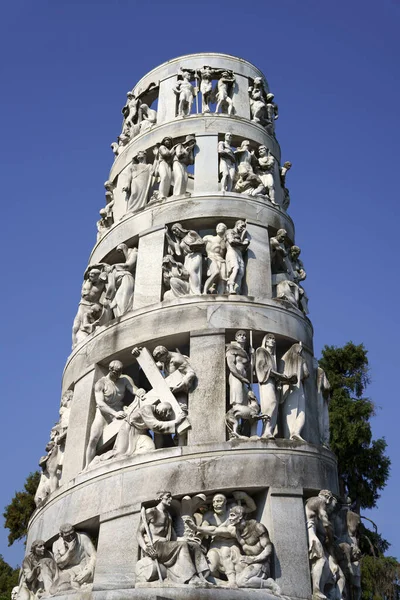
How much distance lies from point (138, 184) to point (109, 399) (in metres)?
5.39

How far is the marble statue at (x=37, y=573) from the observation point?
37.0 ft

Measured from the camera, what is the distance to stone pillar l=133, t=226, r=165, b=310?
13.3 meters

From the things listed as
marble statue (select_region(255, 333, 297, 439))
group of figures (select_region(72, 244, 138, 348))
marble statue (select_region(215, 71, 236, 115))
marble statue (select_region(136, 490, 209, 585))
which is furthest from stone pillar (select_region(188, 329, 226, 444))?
marble statue (select_region(215, 71, 236, 115))

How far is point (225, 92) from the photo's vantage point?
55.9 feet

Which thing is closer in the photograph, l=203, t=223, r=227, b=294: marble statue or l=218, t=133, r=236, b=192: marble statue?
l=203, t=223, r=227, b=294: marble statue

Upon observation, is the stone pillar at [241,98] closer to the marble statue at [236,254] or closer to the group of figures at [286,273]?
the group of figures at [286,273]

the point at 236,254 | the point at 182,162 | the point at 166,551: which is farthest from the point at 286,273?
the point at 166,551

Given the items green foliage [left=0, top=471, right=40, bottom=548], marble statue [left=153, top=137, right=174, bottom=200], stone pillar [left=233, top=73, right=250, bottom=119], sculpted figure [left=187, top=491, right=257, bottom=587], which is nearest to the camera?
sculpted figure [left=187, top=491, right=257, bottom=587]

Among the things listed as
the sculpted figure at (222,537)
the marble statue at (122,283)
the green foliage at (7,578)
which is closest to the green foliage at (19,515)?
the green foliage at (7,578)

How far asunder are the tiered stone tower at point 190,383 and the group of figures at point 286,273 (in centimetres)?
4

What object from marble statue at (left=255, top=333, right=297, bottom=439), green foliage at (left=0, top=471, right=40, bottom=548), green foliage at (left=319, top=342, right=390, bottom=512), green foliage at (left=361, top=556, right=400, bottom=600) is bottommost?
green foliage at (left=361, top=556, right=400, bottom=600)

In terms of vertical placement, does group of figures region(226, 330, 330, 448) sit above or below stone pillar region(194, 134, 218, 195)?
below

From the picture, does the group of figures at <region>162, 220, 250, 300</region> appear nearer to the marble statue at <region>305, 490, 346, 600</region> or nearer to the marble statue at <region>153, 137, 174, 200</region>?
the marble statue at <region>153, 137, 174, 200</region>

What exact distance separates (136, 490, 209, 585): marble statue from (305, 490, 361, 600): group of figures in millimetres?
1814
